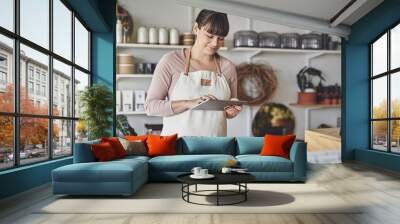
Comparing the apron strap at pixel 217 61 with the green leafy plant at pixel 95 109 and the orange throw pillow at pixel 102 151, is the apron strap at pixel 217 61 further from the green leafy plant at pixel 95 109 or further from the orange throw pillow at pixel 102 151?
the orange throw pillow at pixel 102 151

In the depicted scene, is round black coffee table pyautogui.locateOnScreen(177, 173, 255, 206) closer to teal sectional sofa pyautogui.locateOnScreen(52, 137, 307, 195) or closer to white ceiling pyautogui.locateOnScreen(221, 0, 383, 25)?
teal sectional sofa pyautogui.locateOnScreen(52, 137, 307, 195)

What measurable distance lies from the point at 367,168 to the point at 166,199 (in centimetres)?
446

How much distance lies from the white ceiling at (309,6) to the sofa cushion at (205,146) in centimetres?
284

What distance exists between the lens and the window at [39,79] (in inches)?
181

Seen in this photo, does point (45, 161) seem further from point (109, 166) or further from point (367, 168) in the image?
point (367, 168)

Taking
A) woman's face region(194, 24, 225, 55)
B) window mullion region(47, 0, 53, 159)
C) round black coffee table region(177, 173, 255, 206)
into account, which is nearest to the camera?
round black coffee table region(177, 173, 255, 206)

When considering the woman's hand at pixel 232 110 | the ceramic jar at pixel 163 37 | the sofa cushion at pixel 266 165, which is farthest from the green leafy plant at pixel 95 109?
the sofa cushion at pixel 266 165

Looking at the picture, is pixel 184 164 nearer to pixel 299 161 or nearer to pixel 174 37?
pixel 299 161

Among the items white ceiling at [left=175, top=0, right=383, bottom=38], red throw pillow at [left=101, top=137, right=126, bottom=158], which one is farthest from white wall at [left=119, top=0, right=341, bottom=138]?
red throw pillow at [left=101, top=137, right=126, bottom=158]

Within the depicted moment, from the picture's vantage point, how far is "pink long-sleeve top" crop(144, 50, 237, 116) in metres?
7.76

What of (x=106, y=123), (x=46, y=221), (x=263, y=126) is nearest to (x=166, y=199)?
(x=46, y=221)

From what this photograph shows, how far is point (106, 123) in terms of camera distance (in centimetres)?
720

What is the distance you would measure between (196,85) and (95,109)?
1.89m

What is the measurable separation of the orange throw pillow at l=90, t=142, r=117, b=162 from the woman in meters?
2.40
